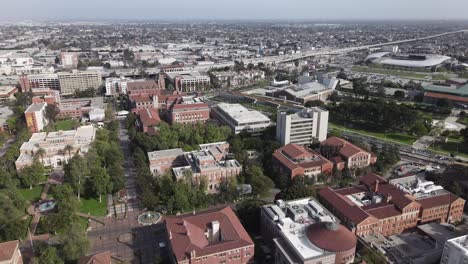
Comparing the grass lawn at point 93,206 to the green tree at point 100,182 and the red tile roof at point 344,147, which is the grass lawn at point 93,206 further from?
the red tile roof at point 344,147

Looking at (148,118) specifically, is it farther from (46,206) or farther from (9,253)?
(9,253)

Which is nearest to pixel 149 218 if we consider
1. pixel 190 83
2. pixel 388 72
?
pixel 190 83

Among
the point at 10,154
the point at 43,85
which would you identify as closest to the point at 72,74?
the point at 43,85

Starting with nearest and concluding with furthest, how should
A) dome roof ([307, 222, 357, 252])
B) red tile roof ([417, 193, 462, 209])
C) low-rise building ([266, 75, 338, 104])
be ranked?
dome roof ([307, 222, 357, 252]) → red tile roof ([417, 193, 462, 209]) → low-rise building ([266, 75, 338, 104])

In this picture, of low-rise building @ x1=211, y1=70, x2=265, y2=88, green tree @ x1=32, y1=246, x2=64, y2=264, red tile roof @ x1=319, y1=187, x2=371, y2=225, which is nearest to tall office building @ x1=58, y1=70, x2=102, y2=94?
low-rise building @ x1=211, y1=70, x2=265, y2=88

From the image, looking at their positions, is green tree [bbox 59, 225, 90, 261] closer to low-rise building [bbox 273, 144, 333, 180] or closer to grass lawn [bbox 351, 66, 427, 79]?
low-rise building [bbox 273, 144, 333, 180]
